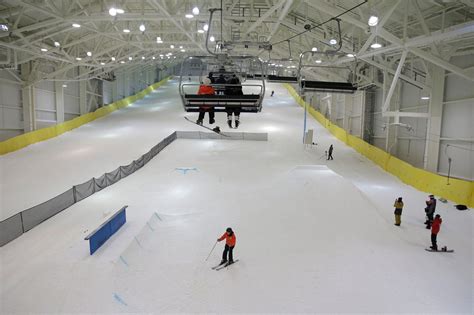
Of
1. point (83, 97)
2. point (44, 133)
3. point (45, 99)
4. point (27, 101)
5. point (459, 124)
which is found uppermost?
point (83, 97)

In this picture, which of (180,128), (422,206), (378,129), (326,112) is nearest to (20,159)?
(180,128)

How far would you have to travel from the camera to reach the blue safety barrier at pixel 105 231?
8.27m

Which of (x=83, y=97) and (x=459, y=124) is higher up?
(x=83, y=97)

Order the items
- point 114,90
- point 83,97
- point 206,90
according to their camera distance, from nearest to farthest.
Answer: point 206,90 → point 83,97 → point 114,90

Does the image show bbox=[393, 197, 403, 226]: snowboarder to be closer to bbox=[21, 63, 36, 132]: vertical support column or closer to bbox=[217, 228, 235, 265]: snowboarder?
bbox=[217, 228, 235, 265]: snowboarder

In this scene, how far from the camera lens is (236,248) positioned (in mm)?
A: 8703

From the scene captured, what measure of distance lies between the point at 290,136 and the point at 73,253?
1973 centimetres

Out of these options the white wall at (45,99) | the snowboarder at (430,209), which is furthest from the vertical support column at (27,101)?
the snowboarder at (430,209)

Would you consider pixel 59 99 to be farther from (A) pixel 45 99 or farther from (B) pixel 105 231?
(B) pixel 105 231

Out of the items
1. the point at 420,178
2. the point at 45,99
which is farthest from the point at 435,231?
the point at 45,99

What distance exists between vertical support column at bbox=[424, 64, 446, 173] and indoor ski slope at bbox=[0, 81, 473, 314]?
224 centimetres

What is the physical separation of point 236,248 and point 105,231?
366 cm

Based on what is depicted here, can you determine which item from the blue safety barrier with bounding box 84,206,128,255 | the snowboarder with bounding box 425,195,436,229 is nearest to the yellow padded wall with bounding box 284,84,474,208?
the snowboarder with bounding box 425,195,436,229

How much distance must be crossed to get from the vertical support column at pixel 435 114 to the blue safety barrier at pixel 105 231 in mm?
15088
